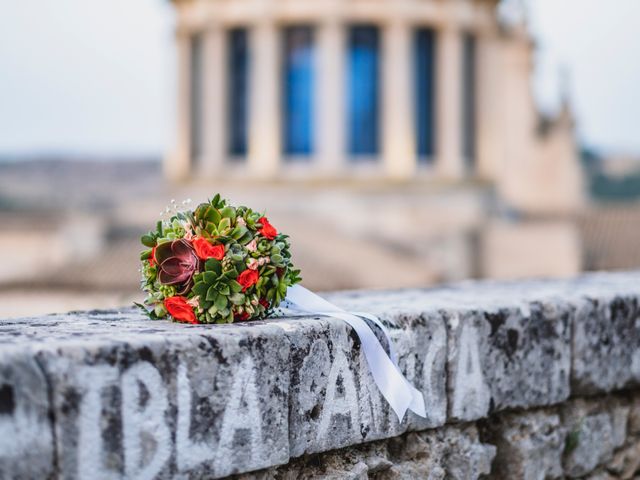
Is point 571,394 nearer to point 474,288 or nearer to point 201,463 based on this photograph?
point 474,288

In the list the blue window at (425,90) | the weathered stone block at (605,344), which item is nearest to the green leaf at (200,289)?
the weathered stone block at (605,344)

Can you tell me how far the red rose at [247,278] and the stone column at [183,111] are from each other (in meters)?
32.1

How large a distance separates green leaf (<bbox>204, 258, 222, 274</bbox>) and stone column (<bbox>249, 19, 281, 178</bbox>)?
1177 inches

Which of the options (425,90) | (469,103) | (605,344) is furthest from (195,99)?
(605,344)

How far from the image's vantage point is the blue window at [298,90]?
3297 cm

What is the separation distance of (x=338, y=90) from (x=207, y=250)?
30.1 metres

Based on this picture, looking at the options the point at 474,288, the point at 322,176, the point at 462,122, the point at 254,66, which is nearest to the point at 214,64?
the point at 254,66

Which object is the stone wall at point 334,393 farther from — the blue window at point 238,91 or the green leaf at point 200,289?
the blue window at point 238,91

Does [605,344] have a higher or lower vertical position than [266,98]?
lower

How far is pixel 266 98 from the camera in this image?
3272 cm

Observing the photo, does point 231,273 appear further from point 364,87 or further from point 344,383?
point 364,87

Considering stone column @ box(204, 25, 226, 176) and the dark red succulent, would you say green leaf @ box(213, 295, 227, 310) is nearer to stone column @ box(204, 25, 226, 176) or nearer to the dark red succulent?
the dark red succulent

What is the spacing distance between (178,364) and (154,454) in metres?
0.18

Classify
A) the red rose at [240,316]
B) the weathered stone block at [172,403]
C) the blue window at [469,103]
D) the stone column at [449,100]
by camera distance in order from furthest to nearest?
the blue window at [469,103] → the stone column at [449,100] → the red rose at [240,316] → the weathered stone block at [172,403]
